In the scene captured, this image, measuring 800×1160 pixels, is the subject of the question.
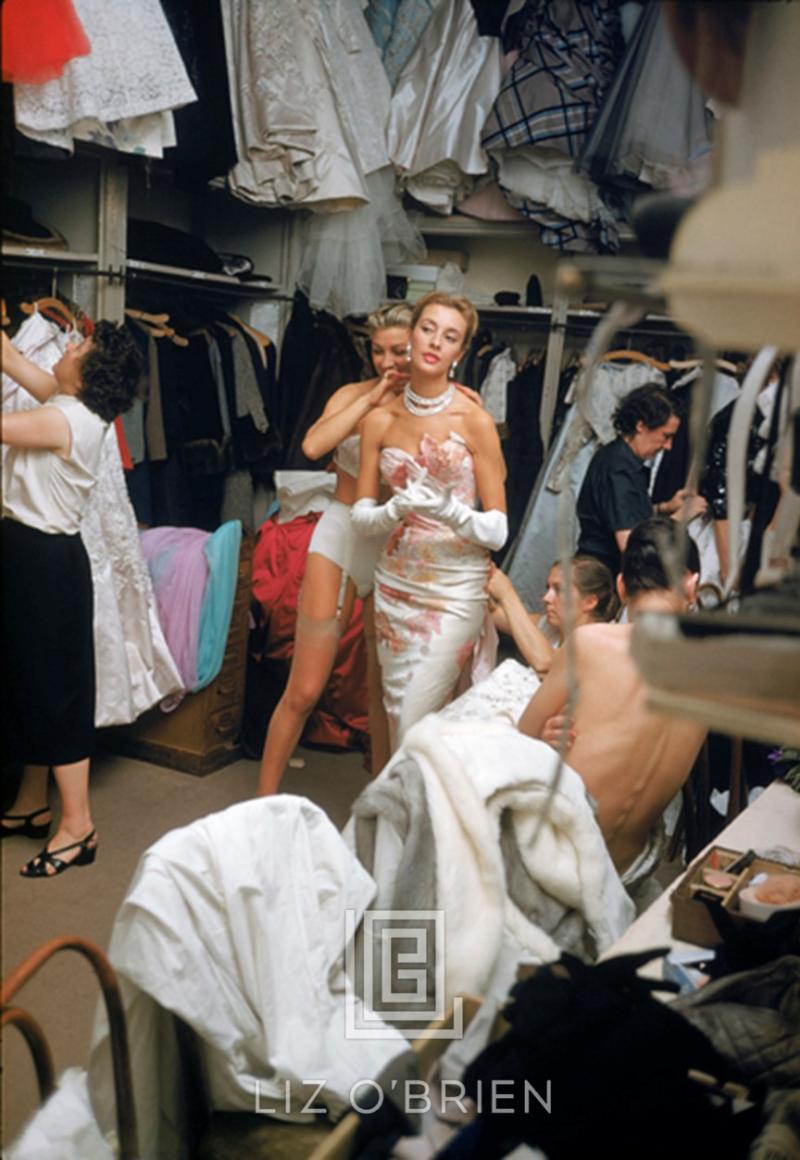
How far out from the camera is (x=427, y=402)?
193cm

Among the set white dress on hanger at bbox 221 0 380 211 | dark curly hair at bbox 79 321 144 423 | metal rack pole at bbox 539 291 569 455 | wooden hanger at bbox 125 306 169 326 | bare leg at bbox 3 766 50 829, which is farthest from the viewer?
metal rack pole at bbox 539 291 569 455

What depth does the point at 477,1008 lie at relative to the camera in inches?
36.5

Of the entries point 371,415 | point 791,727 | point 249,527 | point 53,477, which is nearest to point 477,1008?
point 791,727

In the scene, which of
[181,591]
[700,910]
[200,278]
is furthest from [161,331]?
[700,910]

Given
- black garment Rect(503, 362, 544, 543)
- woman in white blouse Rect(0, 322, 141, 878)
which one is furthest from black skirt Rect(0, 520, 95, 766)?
black garment Rect(503, 362, 544, 543)

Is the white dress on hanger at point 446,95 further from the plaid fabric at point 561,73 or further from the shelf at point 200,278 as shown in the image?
the shelf at point 200,278

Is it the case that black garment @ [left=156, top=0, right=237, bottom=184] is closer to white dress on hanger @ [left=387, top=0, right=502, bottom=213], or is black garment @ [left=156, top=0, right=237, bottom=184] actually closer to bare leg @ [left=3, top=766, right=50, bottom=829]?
white dress on hanger @ [left=387, top=0, right=502, bottom=213]

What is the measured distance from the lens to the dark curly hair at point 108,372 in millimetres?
1361

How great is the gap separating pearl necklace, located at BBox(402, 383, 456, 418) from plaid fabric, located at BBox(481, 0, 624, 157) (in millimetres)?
1209

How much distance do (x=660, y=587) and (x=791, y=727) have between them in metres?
1.19

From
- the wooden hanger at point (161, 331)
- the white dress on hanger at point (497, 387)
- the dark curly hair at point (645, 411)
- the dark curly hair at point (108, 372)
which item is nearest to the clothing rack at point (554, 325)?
the white dress on hanger at point (497, 387)

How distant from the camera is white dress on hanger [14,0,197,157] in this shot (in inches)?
55.9

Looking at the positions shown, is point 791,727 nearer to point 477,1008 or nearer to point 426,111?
point 477,1008

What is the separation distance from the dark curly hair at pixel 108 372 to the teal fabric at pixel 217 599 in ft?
2.09
